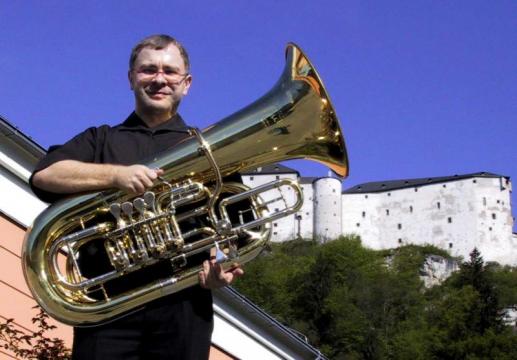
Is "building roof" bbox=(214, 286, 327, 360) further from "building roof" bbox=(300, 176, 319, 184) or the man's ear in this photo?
"building roof" bbox=(300, 176, 319, 184)

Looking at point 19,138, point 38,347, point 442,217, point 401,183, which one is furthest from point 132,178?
point 401,183

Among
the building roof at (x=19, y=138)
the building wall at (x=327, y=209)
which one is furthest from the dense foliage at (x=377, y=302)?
the building roof at (x=19, y=138)

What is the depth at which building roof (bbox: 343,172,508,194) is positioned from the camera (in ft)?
259

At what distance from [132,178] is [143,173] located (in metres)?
0.04

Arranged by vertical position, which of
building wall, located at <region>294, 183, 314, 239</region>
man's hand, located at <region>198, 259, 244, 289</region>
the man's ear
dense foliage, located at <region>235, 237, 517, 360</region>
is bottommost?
man's hand, located at <region>198, 259, 244, 289</region>

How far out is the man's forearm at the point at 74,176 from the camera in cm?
267

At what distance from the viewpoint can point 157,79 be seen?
9.48ft

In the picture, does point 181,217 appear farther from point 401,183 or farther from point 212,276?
point 401,183

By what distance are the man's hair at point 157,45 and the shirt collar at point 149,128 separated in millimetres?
196

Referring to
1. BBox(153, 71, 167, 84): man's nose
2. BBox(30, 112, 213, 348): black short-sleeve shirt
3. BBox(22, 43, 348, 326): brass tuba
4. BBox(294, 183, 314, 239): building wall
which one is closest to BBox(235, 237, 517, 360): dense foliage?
BBox(294, 183, 314, 239): building wall

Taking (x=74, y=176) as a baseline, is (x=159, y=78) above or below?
above

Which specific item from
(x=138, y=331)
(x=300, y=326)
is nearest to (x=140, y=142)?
(x=138, y=331)

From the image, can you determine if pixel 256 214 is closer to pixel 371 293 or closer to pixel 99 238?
pixel 99 238

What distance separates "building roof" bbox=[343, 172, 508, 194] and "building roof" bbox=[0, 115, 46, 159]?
250 feet
